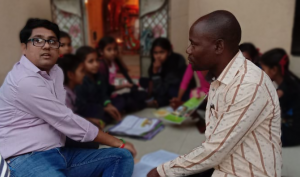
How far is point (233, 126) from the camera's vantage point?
0.93 metres

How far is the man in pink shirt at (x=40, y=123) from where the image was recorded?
45.3 inches

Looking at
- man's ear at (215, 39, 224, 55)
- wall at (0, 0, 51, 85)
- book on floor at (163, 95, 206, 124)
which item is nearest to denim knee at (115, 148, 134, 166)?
man's ear at (215, 39, 224, 55)

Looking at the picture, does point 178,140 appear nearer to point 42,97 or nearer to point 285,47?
point 285,47

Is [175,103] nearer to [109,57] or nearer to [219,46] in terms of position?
[109,57]

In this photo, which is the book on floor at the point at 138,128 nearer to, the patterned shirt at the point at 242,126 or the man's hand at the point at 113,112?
the man's hand at the point at 113,112

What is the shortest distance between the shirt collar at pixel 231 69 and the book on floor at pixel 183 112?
161 cm

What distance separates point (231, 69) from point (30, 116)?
0.86m

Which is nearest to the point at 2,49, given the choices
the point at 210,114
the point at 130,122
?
the point at 210,114

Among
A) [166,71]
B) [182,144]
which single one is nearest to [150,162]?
[182,144]

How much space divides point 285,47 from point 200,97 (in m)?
0.93

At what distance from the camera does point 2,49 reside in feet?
5.10

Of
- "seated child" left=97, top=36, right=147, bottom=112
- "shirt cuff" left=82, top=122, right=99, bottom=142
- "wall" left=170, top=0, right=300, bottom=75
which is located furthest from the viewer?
"seated child" left=97, top=36, right=147, bottom=112

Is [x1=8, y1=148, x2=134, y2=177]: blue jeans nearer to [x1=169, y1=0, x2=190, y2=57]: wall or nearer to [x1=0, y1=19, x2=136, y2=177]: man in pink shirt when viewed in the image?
[x1=0, y1=19, x2=136, y2=177]: man in pink shirt

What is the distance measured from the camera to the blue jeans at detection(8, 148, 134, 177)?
1.15m
